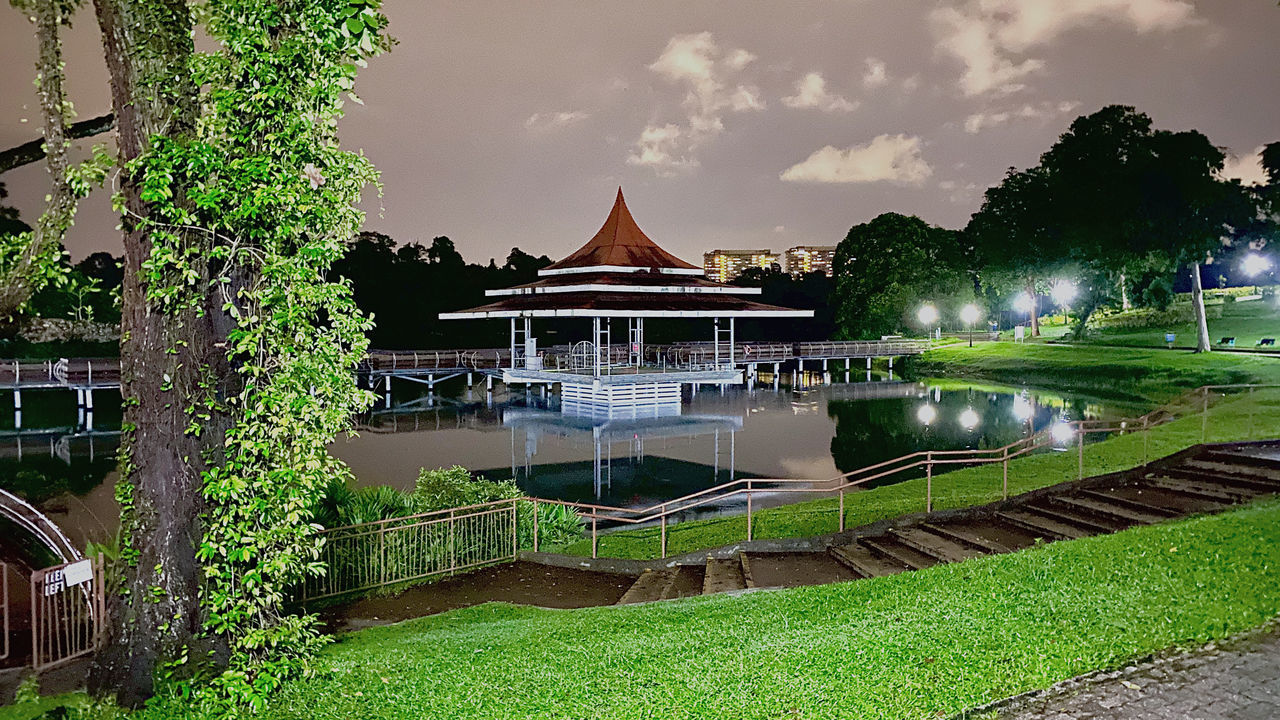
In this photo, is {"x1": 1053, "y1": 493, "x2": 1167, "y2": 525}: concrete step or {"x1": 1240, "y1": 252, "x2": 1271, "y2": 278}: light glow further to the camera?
{"x1": 1240, "y1": 252, "x2": 1271, "y2": 278}: light glow

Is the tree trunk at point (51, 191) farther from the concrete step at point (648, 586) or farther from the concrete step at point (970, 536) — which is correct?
the concrete step at point (970, 536)

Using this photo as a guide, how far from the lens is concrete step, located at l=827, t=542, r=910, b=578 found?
8.87 meters

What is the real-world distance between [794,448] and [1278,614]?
1671cm

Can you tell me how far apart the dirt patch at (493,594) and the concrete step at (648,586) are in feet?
0.63

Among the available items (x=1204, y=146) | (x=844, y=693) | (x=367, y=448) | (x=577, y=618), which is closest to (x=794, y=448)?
(x=367, y=448)

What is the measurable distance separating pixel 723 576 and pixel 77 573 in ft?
20.0

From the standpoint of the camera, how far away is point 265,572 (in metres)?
5.30

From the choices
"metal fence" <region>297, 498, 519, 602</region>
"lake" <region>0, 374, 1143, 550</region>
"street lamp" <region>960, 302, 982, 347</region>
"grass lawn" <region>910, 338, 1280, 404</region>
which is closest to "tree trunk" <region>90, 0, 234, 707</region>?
"metal fence" <region>297, 498, 519, 602</region>

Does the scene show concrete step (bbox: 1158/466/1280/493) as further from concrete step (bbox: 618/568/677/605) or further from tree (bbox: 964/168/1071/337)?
tree (bbox: 964/168/1071/337)

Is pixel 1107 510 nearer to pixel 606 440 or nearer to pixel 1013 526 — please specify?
pixel 1013 526

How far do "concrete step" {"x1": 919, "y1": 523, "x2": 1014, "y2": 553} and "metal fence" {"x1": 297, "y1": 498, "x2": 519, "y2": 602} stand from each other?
5274 mm

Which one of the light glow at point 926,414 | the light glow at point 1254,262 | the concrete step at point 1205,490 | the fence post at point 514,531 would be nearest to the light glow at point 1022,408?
the light glow at point 926,414

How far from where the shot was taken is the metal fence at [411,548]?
9.51 m

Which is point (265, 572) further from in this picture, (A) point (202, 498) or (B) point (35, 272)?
(B) point (35, 272)
